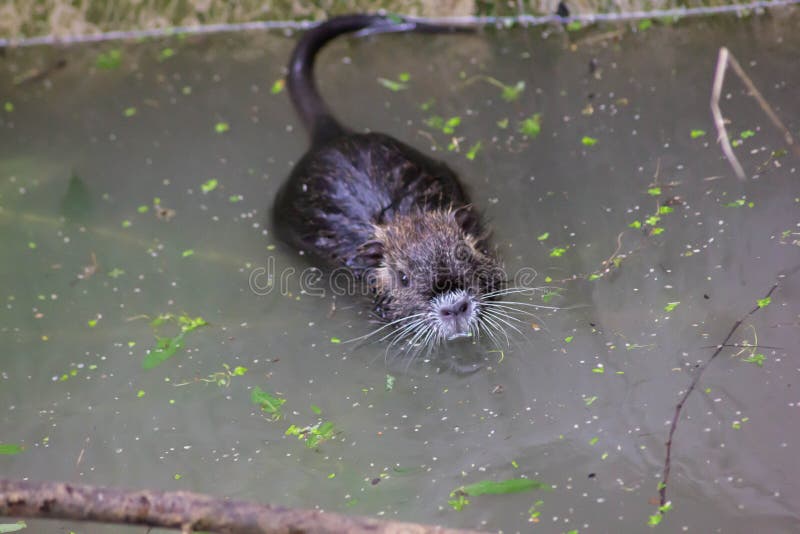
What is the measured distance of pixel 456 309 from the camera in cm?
319

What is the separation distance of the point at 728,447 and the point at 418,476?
954mm

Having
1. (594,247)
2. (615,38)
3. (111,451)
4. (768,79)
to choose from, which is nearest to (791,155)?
(768,79)

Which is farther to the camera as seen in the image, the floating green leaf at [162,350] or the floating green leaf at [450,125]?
the floating green leaf at [450,125]

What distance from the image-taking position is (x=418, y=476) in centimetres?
282

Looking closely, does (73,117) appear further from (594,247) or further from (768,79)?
(768,79)

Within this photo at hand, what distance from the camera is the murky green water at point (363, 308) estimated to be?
9.09ft

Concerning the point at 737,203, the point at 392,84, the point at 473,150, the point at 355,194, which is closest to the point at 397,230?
the point at 355,194

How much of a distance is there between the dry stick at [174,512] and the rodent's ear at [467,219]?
174 cm

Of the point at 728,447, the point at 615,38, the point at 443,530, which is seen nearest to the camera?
the point at 443,530

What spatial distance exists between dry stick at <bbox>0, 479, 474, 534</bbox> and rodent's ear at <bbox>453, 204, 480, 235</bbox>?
174cm

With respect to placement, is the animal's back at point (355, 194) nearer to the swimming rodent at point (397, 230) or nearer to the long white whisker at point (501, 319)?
the swimming rodent at point (397, 230)

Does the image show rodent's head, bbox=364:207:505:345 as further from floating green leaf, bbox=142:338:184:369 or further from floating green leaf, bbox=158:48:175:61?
floating green leaf, bbox=158:48:175:61

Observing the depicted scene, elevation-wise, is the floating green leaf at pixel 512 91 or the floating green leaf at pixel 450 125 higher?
the floating green leaf at pixel 512 91

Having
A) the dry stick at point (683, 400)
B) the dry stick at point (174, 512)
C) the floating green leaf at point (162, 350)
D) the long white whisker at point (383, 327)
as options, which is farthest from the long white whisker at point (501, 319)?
the dry stick at point (174, 512)
